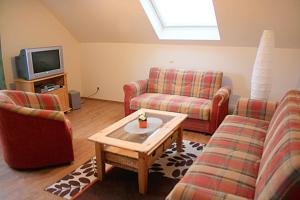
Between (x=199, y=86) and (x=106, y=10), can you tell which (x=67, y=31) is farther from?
(x=199, y=86)

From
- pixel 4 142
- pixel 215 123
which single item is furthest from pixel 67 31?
pixel 215 123

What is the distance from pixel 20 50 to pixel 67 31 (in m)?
1.13

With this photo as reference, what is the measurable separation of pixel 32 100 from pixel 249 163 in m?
2.32

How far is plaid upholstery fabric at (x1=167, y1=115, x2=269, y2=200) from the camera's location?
148 cm

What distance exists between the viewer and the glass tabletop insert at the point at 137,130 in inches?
92.9

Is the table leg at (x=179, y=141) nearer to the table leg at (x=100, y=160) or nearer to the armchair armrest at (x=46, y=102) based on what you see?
the table leg at (x=100, y=160)

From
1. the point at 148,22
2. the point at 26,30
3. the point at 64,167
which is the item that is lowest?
the point at 64,167

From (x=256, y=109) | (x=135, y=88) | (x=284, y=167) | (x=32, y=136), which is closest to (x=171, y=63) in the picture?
(x=135, y=88)

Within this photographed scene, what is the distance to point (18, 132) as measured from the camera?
2498 millimetres

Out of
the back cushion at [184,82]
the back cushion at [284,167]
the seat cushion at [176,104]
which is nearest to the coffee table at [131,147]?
the seat cushion at [176,104]

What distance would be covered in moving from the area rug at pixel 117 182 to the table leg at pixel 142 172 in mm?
61

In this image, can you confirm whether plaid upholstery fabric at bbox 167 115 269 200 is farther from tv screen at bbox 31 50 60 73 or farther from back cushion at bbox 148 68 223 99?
tv screen at bbox 31 50 60 73

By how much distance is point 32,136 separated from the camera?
2.53m

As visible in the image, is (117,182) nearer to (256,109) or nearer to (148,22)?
(256,109)
